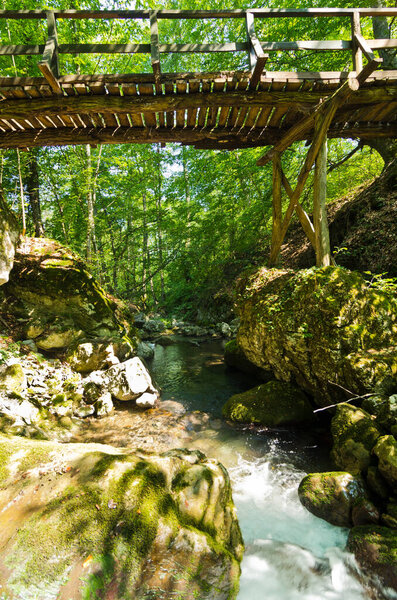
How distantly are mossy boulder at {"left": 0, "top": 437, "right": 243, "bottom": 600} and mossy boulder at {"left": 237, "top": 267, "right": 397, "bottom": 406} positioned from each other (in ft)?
8.13

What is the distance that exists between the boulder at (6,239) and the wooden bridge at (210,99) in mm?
1294

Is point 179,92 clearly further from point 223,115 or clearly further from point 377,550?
point 377,550

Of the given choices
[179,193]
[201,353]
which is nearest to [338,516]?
[201,353]

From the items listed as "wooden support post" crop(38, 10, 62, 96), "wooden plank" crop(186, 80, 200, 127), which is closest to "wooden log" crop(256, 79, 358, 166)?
"wooden plank" crop(186, 80, 200, 127)

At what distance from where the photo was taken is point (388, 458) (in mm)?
2682

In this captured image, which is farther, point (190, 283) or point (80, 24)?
point (190, 283)

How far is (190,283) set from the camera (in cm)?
1705

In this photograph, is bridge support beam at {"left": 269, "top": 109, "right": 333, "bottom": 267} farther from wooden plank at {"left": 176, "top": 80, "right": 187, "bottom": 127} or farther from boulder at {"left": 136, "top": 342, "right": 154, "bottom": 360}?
boulder at {"left": 136, "top": 342, "right": 154, "bottom": 360}

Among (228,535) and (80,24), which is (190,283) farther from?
(228,535)

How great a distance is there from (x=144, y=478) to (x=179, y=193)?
591 inches

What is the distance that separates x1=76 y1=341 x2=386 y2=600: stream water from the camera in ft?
7.37

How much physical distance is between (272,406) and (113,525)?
363 centimetres

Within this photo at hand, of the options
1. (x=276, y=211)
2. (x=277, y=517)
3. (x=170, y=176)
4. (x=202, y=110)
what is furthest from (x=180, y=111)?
(x=170, y=176)

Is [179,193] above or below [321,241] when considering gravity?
above
